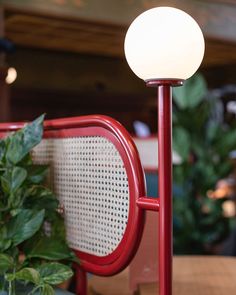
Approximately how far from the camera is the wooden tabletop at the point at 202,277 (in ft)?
6.25

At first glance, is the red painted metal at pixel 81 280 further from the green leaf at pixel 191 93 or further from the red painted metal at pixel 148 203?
the green leaf at pixel 191 93

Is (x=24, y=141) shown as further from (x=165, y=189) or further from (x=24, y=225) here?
(x=165, y=189)

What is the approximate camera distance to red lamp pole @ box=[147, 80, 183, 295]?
1.34 m

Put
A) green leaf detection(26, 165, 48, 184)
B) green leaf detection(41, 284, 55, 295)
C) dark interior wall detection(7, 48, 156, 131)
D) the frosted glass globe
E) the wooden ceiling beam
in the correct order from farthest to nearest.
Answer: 1. dark interior wall detection(7, 48, 156, 131)
2. the wooden ceiling beam
3. green leaf detection(26, 165, 48, 184)
4. green leaf detection(41, 284, 55, 295)
5. the frosted glass globe

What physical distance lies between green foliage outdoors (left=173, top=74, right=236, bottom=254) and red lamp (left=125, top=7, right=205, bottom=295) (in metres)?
2.46

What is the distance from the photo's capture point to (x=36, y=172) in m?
1.74

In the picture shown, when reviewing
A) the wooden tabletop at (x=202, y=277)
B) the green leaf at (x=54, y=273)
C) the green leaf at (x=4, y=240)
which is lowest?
the wooden tabletop at (x=202, y=277)

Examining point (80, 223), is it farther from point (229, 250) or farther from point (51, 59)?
point (51, 59)

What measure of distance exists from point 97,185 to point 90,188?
44 mm

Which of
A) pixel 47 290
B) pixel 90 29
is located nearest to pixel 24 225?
pixel 47 290

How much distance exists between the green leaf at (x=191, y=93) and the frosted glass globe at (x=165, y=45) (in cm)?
249

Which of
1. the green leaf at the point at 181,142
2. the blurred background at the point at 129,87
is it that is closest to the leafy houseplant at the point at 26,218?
the blurred background at the point at 129,87

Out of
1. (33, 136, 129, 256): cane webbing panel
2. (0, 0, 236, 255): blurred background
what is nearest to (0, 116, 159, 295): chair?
(33, 136, 129, 256): cane webbing panel

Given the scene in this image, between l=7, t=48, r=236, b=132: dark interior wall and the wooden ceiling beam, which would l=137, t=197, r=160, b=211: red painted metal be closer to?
the wooden ceiling beam
